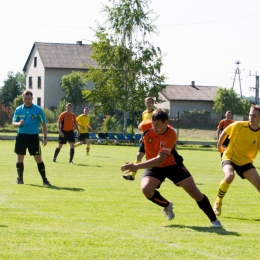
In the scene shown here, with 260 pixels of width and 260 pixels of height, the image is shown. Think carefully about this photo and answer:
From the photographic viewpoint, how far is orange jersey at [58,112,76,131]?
21156 millimetres

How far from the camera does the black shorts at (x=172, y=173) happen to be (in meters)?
8.78

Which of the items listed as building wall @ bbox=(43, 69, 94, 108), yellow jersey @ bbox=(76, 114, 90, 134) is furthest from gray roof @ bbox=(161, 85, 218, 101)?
yellow jersey @ bbox=(76, 114, 90, 134)

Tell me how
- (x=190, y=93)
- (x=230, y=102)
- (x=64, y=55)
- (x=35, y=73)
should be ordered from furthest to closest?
(x=190, y=93) → (x=35, y=73) → (x=64, y=55) → (x=230, y=102)

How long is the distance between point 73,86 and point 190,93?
22.2 m

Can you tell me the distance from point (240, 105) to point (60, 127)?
59247mm

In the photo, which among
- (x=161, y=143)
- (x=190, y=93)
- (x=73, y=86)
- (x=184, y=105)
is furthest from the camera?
(x=190, y=93)

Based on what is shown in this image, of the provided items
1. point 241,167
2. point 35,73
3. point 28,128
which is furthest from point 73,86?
point 241,167

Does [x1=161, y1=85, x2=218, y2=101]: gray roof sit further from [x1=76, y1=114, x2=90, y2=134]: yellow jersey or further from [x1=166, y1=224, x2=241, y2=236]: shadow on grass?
[x1=166, y1=224, x2=241, y2=236]: shadow on grass

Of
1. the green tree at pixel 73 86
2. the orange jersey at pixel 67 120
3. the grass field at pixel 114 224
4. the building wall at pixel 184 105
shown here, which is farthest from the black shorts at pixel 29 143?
Result: the building wall at pixel 184 105

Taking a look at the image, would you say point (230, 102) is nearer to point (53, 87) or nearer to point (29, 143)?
point (53, 87)

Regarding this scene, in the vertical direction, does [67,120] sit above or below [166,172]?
above

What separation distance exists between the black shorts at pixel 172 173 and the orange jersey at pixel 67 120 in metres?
12.4

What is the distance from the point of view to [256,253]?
23.2 ft

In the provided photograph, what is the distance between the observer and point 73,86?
72125 millimetres
